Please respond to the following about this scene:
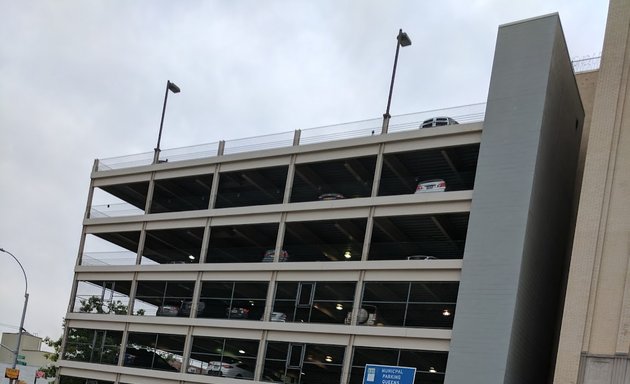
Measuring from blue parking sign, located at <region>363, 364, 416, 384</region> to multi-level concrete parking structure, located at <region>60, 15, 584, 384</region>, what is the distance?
175 cm

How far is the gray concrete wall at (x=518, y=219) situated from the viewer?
3008 centimetres

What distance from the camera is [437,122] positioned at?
36.4 metres

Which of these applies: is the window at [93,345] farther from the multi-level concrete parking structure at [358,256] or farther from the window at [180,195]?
the window at [180,195]

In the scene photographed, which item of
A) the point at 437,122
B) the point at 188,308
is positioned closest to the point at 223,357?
the point at 188,308

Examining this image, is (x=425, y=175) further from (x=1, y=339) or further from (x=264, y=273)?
(x=1, y=339)

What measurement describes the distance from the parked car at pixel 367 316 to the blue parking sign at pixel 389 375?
4605mm

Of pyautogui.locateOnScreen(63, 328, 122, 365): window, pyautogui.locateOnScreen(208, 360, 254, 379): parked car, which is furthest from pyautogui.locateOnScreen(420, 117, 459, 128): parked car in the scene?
pyautogui.locateOnScreen(63, 328, 122, 365): window

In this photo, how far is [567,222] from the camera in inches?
1469

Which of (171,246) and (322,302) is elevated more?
(171,246)

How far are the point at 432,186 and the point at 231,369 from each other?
45.5 feet

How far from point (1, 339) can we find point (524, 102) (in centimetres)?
9107

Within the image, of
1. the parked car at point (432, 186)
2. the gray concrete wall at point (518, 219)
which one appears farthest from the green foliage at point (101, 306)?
the gray concrete wall at point (518, 219)

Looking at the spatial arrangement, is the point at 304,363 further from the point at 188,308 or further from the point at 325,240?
the point at 188,308

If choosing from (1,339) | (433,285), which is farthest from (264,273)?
(1,339)
